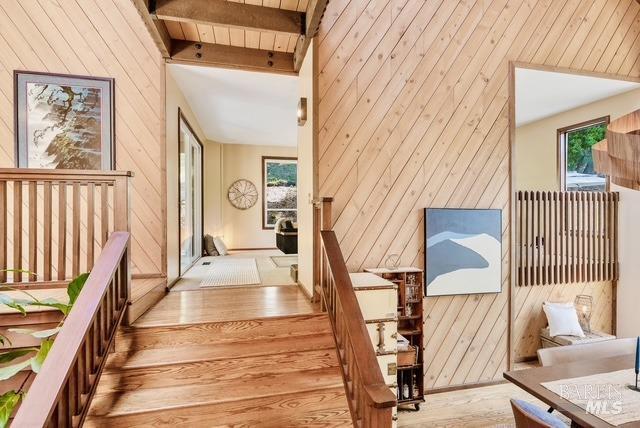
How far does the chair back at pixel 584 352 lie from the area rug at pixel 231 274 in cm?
288

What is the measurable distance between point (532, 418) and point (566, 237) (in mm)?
3159

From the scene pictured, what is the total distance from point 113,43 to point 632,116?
412 centimetres

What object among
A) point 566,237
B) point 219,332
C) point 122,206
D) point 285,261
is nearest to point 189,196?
point 285,261

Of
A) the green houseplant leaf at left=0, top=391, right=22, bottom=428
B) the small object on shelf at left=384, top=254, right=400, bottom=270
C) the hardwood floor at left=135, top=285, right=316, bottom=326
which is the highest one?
the small object on shelf at left=384, top=254, right=400, bottom=270

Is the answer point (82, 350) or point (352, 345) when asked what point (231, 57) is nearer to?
point (82, 350)

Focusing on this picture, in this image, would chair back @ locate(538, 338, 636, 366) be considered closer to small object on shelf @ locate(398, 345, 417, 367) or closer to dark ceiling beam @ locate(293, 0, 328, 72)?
small object on shelf @ locate(398, 345, 417, 367)

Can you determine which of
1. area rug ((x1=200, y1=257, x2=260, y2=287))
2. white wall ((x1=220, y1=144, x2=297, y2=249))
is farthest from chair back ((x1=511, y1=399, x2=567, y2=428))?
white wall ((x1=220, y1=144, x2=297, y2=249))

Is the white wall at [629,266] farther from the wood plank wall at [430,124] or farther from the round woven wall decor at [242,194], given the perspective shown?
the round woven wall decor at [242,194]

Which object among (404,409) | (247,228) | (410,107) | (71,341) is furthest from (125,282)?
(247,228)

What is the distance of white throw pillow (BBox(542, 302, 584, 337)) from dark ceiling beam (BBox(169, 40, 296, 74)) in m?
4.23

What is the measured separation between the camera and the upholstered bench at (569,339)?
11.9 ft

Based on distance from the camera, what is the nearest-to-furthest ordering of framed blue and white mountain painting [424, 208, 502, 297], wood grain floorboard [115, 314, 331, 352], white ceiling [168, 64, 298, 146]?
1. wood grain floorboard [115, 314, 331, 352]
2. framed blue and white mountain painting [424, 208, 502, 297]
3. white ceiling [168, 64, 298, 146]

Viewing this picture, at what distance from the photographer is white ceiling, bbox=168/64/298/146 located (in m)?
3.62

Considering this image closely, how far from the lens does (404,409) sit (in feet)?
10.2
